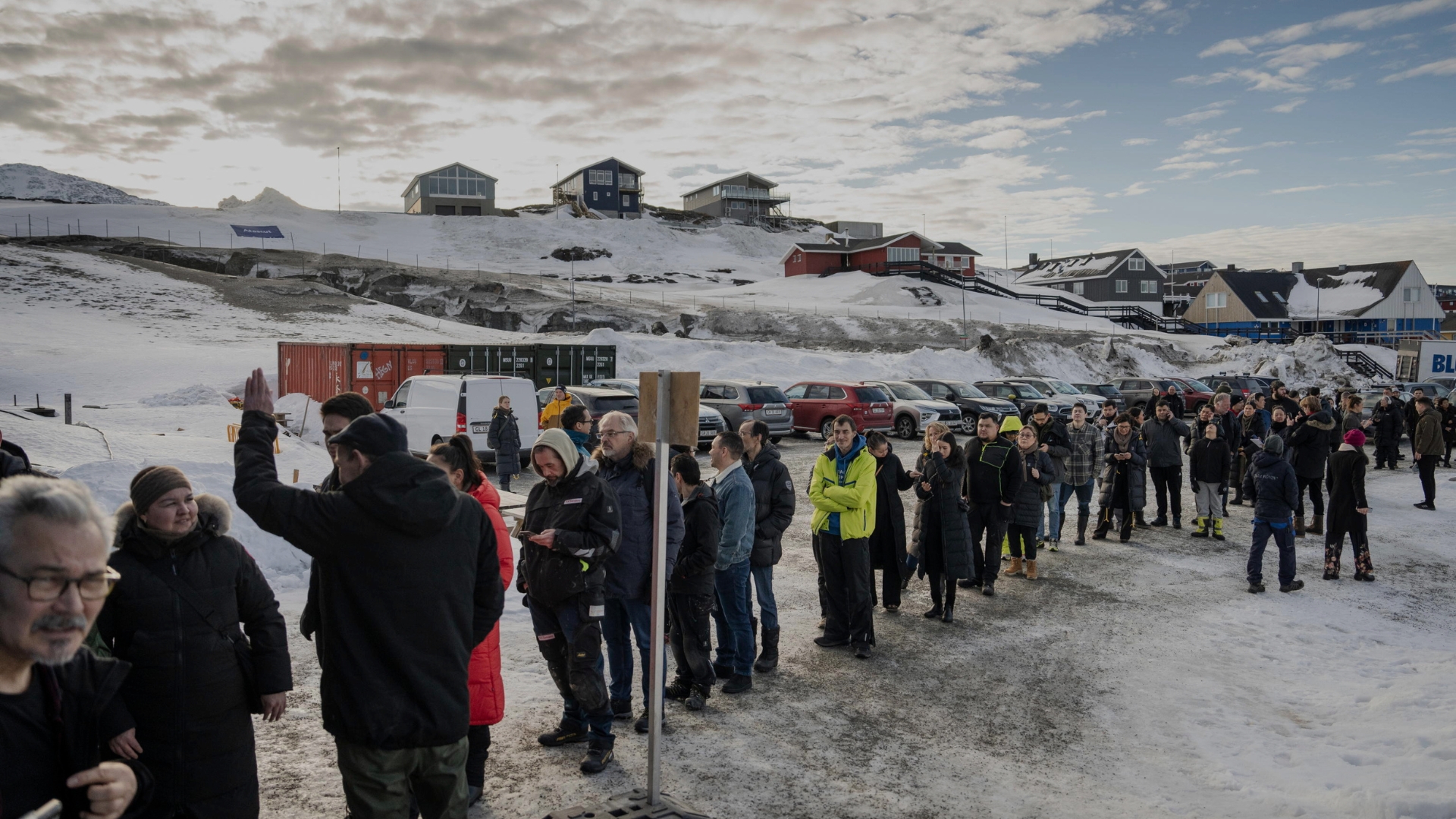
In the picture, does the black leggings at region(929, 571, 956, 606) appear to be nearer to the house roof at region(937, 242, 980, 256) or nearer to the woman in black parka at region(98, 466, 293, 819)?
the woman in black parka at region(98, 466, 293, 819)

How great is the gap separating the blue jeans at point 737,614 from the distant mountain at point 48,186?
160 metres

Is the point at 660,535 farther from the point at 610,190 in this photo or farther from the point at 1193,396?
the point at 610,190

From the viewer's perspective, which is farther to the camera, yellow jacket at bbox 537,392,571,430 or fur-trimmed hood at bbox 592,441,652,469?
yellow jacket at bbox 537,392,571,430

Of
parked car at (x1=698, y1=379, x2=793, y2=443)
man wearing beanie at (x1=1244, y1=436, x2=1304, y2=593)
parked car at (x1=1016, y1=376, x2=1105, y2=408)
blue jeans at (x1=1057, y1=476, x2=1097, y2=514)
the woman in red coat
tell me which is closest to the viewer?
the woman in red coat

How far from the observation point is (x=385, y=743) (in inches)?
124

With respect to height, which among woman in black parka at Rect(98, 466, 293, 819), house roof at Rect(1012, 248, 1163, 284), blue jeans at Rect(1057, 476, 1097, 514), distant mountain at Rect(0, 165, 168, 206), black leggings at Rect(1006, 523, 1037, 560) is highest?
distant mountain at Rect(0, 165, 168, 206)

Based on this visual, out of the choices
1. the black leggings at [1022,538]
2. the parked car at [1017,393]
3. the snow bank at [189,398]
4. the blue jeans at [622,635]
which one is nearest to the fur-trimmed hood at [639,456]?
the blue jeans at [622,635]

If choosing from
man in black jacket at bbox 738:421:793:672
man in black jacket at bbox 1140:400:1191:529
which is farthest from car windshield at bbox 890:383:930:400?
man in black jacket at bbox 738:421:793:672

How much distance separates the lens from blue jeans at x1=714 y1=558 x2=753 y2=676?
6379mm

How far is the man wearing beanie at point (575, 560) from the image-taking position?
15.9ft

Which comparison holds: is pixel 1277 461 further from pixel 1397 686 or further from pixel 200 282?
pixel 200 282

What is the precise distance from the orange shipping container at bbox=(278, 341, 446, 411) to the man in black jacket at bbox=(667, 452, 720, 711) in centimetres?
1720

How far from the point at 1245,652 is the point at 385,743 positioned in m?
7.07

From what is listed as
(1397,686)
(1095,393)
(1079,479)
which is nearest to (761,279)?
(1095,393)
